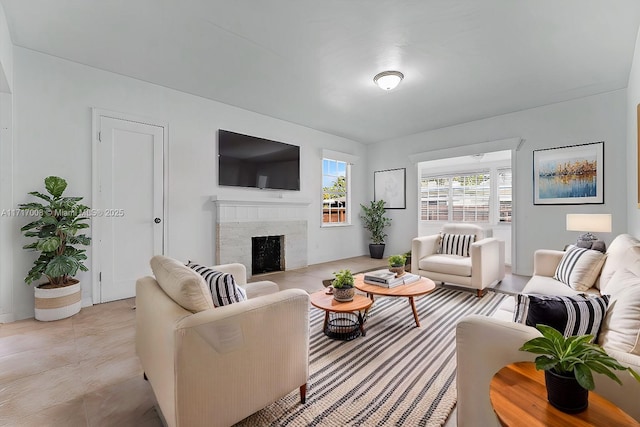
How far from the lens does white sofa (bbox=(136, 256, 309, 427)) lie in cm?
117

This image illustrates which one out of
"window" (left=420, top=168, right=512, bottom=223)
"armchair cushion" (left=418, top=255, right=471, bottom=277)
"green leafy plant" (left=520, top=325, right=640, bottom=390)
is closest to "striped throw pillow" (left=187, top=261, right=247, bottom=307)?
"green leafy plant" (left=520, top=325, right=640, bottom=390)

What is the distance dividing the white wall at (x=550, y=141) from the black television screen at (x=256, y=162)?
2.68m

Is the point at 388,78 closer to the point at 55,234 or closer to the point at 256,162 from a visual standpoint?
the point at 256,162

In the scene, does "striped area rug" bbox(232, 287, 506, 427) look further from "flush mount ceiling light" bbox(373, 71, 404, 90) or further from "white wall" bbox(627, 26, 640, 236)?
"flush mount ceiling light" bbox(373, 71, 404, 90)

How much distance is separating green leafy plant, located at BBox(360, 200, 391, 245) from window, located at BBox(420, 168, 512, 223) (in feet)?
3.72

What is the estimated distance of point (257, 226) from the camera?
4.59m

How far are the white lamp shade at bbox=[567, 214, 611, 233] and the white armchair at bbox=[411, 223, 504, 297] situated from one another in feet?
2.74

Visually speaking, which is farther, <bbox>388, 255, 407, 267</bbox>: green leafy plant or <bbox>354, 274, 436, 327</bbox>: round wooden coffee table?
<bbox>388, 255, 407, 267</bbox>: green leafy plant

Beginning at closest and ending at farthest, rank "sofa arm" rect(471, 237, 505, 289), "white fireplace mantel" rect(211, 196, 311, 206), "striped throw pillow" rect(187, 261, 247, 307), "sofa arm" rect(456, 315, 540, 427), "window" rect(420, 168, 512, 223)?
"sofa arm" rect(456, 315, 540, 427) < "striped throw pillow" rect(187, 261, 247, 307) < "sofa arm" rect(471, 237, 505, 289) < "white fireplace mantel" rect(211, 196, 311, 206) < "window" rect(420, 168, 512, 223)

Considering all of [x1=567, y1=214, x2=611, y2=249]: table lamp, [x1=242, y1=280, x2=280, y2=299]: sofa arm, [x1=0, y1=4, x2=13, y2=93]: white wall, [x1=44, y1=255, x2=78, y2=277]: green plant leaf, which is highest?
[x1=0, y1=4, x2=13, y2=93]: white wall

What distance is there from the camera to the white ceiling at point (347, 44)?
2.28m

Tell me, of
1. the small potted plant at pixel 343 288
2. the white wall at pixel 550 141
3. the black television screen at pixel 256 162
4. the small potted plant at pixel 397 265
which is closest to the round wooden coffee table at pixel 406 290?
the small potted plant at pixel 397 265

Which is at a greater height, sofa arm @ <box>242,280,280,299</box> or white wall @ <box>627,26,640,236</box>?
white wall @ <box>627,26,640,236</box>

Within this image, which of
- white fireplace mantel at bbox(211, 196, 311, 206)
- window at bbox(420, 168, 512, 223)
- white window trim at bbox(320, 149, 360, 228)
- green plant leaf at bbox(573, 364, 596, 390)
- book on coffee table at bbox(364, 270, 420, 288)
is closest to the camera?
green plant leaf at bbox(573, 364, 596, 390)
